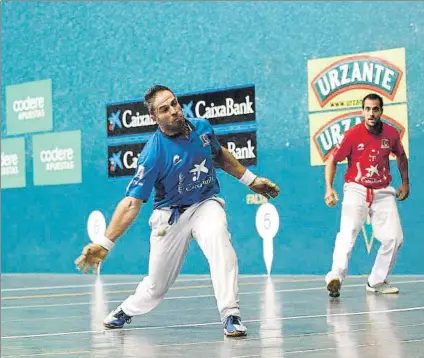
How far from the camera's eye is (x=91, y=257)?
22.8 ft

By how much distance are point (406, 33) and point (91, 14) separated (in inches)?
211

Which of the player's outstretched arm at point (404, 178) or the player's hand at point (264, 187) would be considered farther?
the player's outstretched arm at point (404, 178)

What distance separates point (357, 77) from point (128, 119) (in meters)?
3.94

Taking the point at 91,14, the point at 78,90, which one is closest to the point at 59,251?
the point at 78,90

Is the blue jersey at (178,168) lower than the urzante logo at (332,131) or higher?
lower

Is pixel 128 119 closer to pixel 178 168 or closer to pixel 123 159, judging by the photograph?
pixel 123 159

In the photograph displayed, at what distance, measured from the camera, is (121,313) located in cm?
795

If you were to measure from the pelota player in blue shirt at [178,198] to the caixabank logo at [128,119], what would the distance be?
8969 millimetres

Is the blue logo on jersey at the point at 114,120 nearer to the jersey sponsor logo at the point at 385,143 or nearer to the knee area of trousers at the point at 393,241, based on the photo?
the jersey sponsor logo at the point at 385,143

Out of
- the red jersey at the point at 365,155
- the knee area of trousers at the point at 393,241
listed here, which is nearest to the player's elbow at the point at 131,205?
the red jersey at the point at 365,155

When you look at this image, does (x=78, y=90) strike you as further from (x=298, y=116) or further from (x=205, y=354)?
(x=205, y=354)

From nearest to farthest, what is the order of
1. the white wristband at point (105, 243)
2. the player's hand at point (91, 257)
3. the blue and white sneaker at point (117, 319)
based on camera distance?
the player's hand at point (91, 257) < the white wristband at point (105, 243) < the blue and white sneaker at point (117, 319)

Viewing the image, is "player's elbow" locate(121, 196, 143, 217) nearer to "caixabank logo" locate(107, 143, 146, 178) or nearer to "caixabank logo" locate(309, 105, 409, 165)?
"caixabank logo" locate(309, 105, 409, 165)

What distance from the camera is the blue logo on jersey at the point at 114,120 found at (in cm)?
1695
